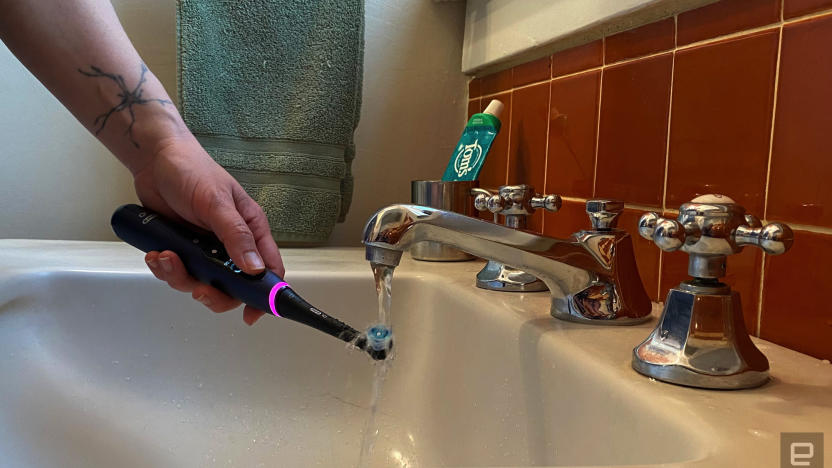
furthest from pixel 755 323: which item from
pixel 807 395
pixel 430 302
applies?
pixel 430 302

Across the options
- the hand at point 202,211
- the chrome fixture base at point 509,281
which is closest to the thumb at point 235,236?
the hand at point 202,211

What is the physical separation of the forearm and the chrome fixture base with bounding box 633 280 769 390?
428 millimetres

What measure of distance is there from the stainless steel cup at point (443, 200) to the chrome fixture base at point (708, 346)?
0.38 meters

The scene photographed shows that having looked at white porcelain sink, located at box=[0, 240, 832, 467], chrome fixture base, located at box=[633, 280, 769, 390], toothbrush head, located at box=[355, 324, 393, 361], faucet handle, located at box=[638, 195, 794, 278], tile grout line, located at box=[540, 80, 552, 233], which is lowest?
white porcelain sink, located at box=[0, 240, 832, 467]

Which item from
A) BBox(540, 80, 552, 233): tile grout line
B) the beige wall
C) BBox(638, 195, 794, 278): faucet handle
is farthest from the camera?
the beige wall

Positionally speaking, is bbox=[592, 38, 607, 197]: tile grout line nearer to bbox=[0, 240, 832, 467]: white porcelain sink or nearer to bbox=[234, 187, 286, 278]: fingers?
bbox=[0, 240, 832, 467]: white porcelain sink

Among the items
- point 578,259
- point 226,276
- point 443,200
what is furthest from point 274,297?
point 443,200

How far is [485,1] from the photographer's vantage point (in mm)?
918

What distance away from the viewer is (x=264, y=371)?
0.71 metres

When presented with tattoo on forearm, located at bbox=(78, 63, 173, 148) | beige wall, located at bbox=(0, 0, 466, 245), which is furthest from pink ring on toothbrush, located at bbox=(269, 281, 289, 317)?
beige wall, located at bbox=(0, 0, 466, 245)

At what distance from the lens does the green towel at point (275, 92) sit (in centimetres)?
85

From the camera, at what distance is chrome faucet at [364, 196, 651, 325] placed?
0.50 meters

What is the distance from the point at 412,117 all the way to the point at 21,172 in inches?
20.4

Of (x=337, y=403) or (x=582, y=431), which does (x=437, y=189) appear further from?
(x=582, y=431)
